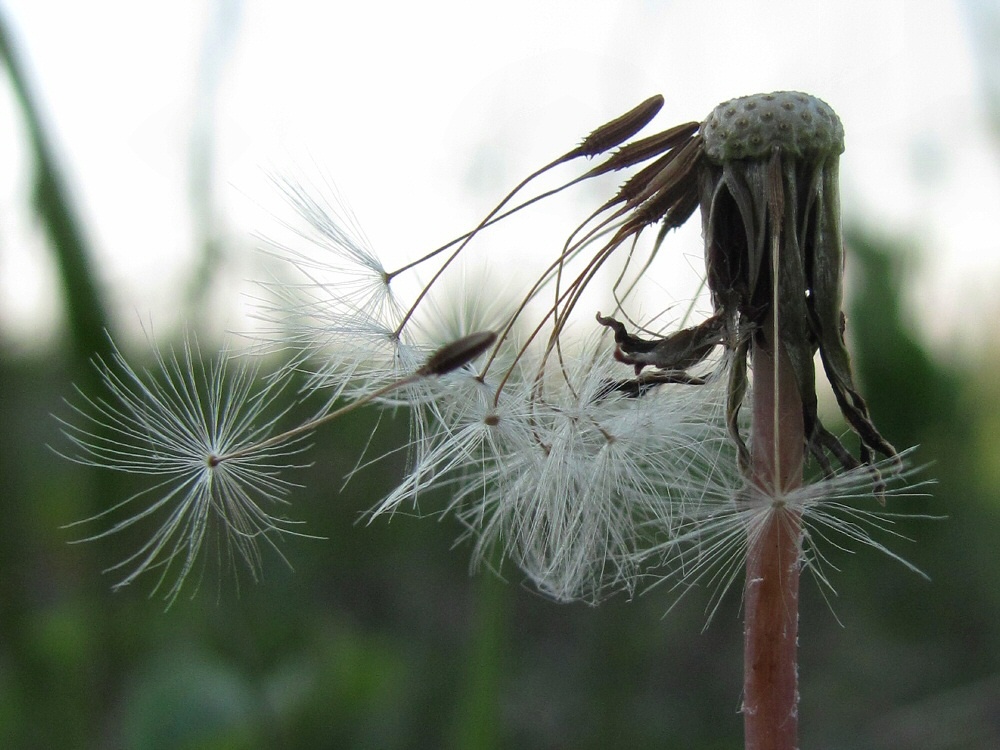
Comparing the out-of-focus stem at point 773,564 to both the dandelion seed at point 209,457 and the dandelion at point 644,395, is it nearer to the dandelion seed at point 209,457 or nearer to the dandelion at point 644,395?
the dandelion at point 644,395

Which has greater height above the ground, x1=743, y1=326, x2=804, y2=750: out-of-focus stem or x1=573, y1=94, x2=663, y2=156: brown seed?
x1=573, y1=94, x2=663, y2=156: brown seed

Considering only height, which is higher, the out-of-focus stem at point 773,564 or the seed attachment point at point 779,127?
the seed attachment point at point 779,127

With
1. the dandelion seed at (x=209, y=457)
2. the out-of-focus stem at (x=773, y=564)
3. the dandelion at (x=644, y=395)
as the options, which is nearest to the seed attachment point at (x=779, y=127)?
the dandelion at (x=644, y=395)

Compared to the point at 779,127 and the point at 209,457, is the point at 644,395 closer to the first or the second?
the point at 779,127

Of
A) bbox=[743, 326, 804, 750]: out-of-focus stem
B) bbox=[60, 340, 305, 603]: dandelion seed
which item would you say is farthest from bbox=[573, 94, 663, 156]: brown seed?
bbox=[60, 340, 305, 603]: dandelion seed

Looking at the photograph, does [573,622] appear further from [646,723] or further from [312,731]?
[312,731]

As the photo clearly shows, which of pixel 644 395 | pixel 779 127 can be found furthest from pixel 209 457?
pixel 779 127

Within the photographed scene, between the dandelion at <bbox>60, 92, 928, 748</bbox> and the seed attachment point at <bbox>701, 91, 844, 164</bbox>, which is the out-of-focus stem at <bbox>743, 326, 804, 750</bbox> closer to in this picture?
the dandelion at <bbox>60, 92, 928, 748</bbox>

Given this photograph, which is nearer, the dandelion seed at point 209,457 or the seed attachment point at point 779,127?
the seed attachment point at point 779,127
